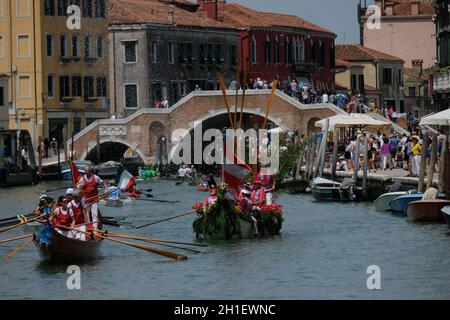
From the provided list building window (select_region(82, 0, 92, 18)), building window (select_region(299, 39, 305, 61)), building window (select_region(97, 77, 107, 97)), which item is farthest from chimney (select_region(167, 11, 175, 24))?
building window (select_region(299, 39, 305, 61))

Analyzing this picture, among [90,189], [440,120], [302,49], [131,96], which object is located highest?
[302,49]

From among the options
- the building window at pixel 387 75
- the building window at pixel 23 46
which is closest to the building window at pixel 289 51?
the building window at pixel 387 75

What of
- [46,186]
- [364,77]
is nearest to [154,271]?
[46,186]

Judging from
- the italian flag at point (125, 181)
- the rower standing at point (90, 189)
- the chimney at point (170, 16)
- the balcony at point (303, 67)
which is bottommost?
Answer: the italian flag at point (125, 181)

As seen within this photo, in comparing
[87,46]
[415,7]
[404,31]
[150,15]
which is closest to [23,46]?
[87,46]

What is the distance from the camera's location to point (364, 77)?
Answer: 76.6 m

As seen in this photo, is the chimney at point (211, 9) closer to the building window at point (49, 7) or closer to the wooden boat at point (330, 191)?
the building window at point (49, 7)

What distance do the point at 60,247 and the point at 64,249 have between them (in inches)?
3.9

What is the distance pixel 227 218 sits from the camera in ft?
94.7

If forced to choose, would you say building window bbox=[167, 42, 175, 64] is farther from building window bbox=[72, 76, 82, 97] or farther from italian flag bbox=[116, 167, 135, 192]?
italian flag bbox=[116, 167, 135, 192]

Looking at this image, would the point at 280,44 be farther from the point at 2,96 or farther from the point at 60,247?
the point at 60,247

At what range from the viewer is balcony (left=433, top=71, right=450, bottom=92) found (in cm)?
4284

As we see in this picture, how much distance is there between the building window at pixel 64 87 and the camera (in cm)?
5966

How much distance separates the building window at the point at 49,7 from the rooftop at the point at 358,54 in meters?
20.1
